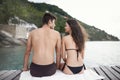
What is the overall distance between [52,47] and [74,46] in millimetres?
283

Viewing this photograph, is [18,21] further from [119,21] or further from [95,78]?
[95,78]

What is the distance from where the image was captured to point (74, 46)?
289cm

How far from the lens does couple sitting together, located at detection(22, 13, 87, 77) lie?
9.10 ft

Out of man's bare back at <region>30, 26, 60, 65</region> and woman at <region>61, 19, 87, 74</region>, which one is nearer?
man's bare back at <region>30, 26, 60, 65</region>

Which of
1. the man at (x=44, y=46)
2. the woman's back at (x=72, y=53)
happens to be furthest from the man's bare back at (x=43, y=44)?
the woman's back at (x=72, y=53)

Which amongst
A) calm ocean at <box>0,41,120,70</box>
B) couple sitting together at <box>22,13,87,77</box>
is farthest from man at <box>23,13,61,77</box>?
calm ocean at <box>0,41,120,70</box>

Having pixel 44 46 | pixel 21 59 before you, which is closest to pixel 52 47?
pixel 44 46

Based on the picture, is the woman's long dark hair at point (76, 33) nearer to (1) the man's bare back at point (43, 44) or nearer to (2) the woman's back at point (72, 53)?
(2) the woman's back at point (72, 53)

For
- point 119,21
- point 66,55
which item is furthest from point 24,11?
point 66,55

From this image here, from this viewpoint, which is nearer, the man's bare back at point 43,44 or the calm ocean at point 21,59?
the man's bare back at point 43,44

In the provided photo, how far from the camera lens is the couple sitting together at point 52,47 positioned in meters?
2.77

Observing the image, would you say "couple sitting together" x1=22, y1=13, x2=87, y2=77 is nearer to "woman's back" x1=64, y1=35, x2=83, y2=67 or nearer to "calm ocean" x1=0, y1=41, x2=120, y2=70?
"woman's back" x1=64, y1=35, x2=83, y2=67

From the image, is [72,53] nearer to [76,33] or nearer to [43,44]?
[76,33]

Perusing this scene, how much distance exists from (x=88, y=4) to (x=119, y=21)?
6772 millimetres
